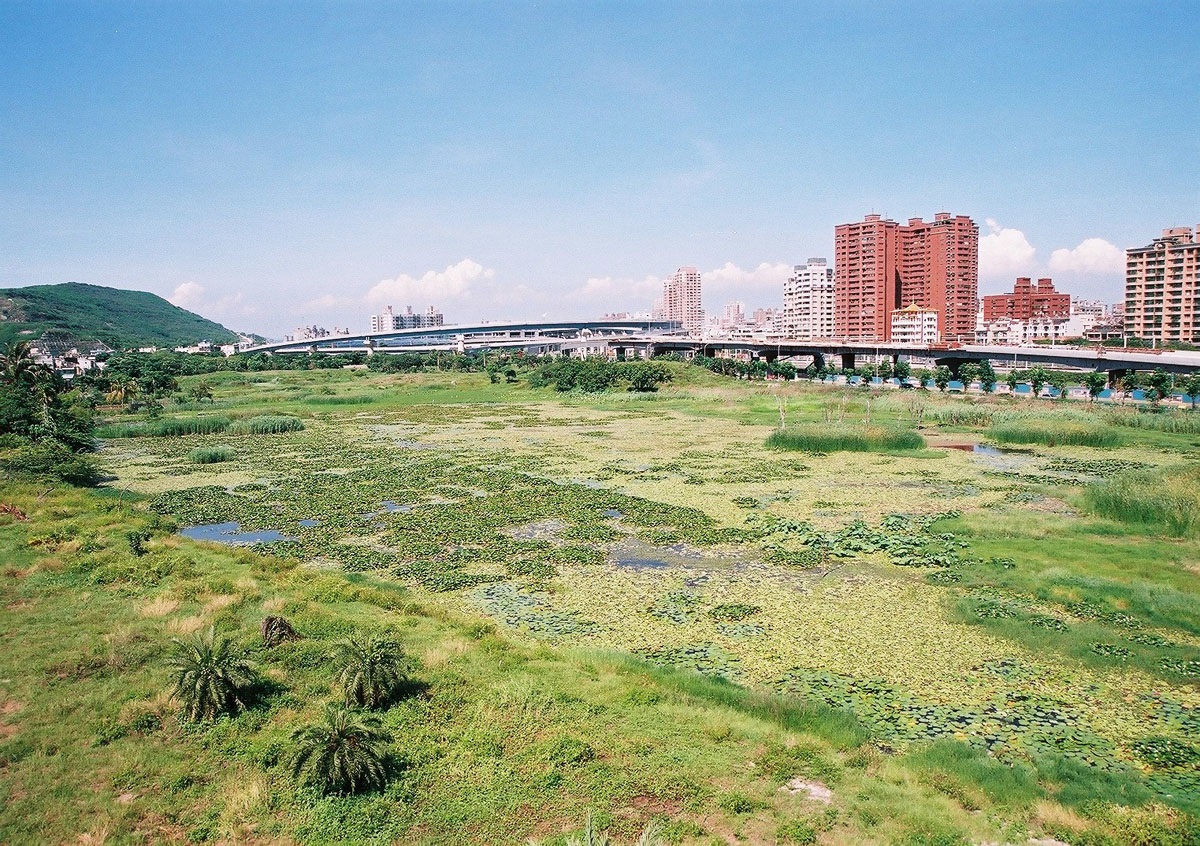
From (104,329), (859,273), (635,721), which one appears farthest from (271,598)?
(104,329)

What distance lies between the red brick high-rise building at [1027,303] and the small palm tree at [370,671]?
130612mm

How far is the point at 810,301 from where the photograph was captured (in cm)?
12950

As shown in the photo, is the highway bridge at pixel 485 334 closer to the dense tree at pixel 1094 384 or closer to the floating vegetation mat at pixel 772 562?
the dense tree at pixel 1094 384

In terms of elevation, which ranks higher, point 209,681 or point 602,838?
point 209,681

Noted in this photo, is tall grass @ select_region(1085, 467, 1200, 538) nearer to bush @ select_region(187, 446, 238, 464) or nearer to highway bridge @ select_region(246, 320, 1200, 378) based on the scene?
highway bridge @ select_region(246, 320, 1200, 378)

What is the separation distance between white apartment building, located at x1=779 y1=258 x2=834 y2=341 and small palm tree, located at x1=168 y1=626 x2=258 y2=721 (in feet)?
391

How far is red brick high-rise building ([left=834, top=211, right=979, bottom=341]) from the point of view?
327ft

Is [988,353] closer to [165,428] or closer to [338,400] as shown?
[338,400]

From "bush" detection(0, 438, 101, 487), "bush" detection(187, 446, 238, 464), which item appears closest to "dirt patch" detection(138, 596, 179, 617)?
"bush" detection(0, 438, 101, 487)

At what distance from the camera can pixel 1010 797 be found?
25.5 feet

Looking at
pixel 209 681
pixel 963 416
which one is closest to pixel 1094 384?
pixel 963 416

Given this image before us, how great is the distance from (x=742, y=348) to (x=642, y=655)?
80926mm

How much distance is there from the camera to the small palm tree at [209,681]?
9320 millimetres

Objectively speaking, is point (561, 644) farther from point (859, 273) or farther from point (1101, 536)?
point (859, 273)
